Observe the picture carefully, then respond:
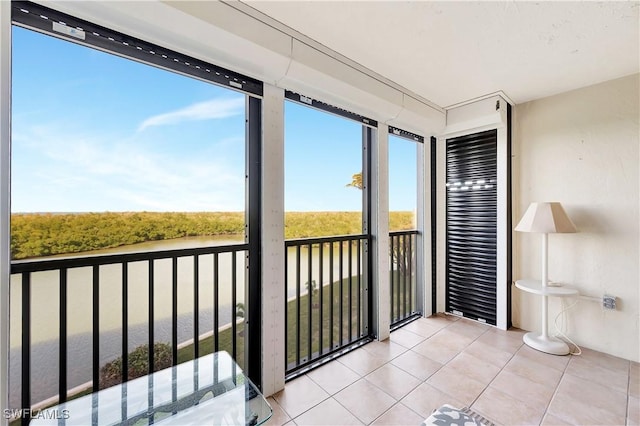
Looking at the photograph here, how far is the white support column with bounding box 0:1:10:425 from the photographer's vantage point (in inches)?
42.9

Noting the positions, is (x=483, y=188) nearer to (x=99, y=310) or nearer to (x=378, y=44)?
(x=378, y=44)

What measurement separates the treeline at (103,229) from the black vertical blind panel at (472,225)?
86.9 inches

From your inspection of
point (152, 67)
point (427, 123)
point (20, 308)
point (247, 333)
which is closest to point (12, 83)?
point (152, 67)

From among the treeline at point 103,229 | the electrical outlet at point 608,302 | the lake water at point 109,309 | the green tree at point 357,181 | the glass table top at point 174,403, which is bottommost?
the glass table top at point 174,403

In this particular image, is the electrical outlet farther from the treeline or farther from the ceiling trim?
the treeline

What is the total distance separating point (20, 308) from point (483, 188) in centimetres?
372

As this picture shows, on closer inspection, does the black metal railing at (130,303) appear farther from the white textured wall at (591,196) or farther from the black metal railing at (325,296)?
the white textured wall at (591,196)

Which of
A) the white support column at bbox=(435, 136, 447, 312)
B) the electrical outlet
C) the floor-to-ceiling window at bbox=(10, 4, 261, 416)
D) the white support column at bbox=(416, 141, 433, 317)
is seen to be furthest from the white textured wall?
the floor-to-ceiling window at bbox=(10, 4, 261, 416)

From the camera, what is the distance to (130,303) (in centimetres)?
152

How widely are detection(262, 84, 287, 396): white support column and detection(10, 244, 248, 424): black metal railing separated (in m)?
0.19

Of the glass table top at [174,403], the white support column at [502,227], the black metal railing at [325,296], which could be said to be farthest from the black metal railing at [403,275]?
the glass table top at [174,403]

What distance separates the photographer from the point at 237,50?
5.03 ft

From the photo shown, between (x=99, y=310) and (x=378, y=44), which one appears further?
(x=378, y=44)

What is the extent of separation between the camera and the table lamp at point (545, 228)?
227 cm
